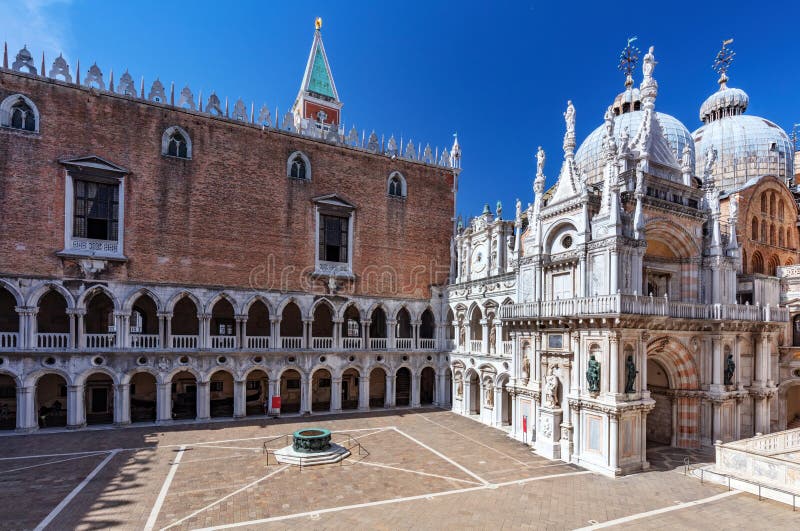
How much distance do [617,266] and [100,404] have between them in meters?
30.7

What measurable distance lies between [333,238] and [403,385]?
12.7m

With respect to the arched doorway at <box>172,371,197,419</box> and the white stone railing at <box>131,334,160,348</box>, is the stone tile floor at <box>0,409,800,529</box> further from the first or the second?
the arched doorway at <box>172,371,197,419</box>

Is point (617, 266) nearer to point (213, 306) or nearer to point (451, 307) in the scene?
point (451, 307)

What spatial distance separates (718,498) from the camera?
55.3 feet

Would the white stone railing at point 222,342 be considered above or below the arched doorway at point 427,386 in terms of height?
above

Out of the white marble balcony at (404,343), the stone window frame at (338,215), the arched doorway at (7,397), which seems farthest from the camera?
the white marble balcony at (404,343)

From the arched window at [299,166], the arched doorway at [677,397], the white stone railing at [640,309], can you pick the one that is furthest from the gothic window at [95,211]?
the arched doorway at [677,397]

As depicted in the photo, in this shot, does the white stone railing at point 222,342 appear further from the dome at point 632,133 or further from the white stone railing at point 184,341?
the dome at point 632,133

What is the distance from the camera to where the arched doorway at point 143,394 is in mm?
29281

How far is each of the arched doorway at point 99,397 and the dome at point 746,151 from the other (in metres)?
46.3

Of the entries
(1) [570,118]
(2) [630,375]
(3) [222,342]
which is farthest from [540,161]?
(3) [222,342]

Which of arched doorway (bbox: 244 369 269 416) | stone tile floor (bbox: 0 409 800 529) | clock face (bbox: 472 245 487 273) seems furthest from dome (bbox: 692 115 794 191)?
arched doorway (bbox: 244 369 269 416)

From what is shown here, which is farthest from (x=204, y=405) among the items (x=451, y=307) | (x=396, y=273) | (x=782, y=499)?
(x=782, y=499)

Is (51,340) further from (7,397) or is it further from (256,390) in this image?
(256,390)
